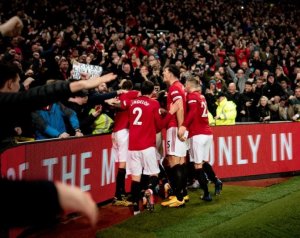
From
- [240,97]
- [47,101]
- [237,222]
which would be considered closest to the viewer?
[47,101]

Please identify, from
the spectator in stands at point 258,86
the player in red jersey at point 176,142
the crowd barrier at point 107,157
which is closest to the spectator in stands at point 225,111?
the crowd barrier at point 107,157

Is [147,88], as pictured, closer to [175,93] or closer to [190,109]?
[175,93]

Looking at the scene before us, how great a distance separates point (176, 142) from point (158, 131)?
0.37 meters

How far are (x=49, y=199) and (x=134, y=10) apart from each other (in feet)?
57.1

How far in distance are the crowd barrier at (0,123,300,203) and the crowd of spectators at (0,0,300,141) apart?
0.59 metres

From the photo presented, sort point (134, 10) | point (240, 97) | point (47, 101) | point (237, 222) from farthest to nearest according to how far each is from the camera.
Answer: point (134, 10), point (240, 97), point (237, 222), point (47, 101)

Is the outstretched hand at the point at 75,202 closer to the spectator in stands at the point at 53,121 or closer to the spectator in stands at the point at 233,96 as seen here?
the spectator in stands at the point at 53,121

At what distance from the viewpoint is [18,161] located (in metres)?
5.55

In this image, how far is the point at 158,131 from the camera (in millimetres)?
7516

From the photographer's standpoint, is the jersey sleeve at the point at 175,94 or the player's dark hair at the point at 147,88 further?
the jersey sleeve at the point at 175,94

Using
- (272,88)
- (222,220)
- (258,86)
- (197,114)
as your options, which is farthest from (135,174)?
(272,88)

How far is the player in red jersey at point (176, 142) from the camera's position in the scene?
707 centimetres

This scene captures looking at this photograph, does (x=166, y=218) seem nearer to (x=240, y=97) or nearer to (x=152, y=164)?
(x=152, y=164)

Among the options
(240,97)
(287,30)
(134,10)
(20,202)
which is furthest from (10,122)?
(287,30)
